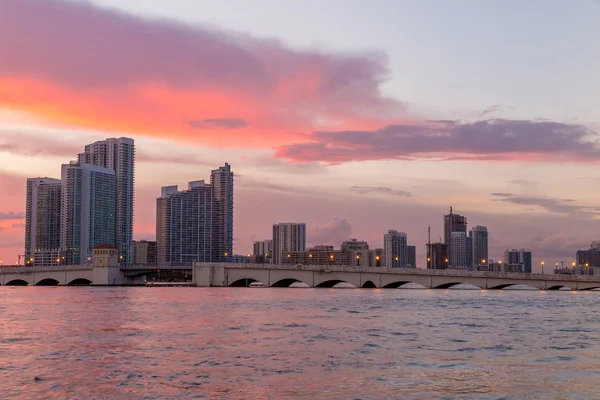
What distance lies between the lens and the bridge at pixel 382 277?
156 m

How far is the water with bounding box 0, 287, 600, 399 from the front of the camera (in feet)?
101

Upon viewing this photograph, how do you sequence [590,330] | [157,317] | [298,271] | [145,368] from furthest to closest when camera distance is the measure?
[298,271] → [157,317] → [590,330] → [145,368]

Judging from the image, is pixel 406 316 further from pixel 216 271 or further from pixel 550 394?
pixel 216 271

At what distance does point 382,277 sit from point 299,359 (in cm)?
13161

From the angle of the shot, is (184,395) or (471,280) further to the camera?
(471,280)

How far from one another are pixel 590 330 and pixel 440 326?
43.1 ft

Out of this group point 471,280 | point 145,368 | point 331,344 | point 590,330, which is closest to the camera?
point 145,368

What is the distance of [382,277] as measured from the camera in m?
171

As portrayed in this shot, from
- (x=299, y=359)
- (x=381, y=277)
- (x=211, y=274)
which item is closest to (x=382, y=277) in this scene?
(x=381, y=277)

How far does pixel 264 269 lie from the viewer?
186875mm

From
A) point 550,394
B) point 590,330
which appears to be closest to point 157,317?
point 590,330

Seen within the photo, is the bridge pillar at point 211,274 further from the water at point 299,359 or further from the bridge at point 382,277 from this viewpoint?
the water at point 299,359

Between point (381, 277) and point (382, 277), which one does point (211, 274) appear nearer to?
point (381, 277)

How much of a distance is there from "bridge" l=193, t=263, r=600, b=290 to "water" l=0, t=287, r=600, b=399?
8572 centimetres
